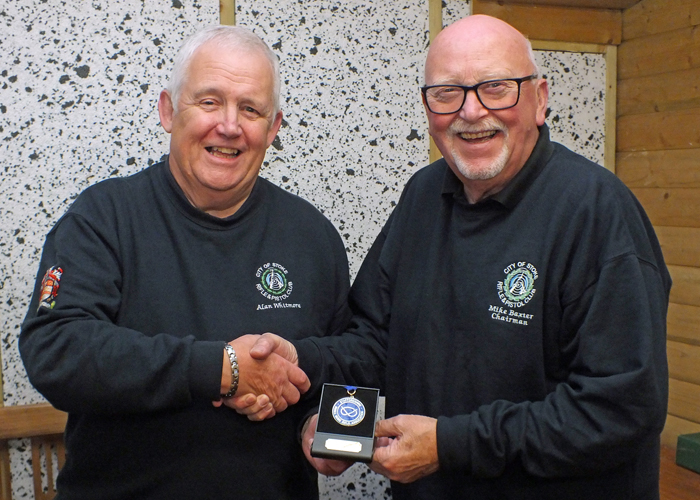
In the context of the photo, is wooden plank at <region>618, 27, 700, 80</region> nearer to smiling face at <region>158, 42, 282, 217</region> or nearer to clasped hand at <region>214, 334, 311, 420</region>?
smiling face at <region>158, 42, 282, 217</region>

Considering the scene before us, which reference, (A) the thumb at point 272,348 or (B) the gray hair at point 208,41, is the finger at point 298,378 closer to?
→ (A) the thumb at point 272,348

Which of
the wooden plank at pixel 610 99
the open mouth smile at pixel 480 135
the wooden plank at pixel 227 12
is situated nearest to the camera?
the open mouth smile at pixel 480 135

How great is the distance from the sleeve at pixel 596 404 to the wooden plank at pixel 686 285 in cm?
154

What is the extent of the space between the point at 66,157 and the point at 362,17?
3.73ft

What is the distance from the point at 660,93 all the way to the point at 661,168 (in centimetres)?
32

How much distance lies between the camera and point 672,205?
271 centimetres

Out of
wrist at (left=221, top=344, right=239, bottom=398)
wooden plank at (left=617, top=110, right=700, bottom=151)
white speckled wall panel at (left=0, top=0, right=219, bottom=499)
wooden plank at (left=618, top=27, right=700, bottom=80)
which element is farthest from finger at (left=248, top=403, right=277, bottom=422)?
wooden plank at (left=618, top=27, right=700, bottom=80)

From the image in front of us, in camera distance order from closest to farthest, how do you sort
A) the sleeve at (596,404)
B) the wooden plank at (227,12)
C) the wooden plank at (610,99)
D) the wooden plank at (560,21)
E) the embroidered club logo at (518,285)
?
1. the sleeve at (596,404)
2. the embroidered club logo at (518,285)
3. the wooden plank at (227,12)
4. the wooden plank at (560,21)
5. the wooden plank at (610,99)

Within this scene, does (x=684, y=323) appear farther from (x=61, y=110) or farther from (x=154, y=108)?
(x=61, y=110)

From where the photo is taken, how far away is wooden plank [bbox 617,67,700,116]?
258cm

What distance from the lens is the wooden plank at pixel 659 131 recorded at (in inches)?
102

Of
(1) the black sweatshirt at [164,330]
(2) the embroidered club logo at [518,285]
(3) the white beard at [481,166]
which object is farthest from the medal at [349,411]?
(3) the white beard at [481,166]

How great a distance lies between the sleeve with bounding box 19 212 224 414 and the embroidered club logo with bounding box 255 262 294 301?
0.74ft

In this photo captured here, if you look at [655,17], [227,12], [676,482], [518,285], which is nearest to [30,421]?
[227,12]
